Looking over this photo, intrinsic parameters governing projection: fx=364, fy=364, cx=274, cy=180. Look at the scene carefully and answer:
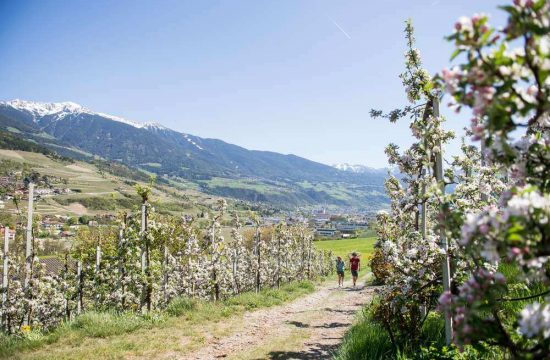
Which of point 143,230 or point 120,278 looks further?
point 120,278

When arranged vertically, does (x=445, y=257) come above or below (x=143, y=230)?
above

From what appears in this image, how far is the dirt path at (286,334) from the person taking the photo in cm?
929

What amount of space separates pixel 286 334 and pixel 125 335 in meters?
4.66

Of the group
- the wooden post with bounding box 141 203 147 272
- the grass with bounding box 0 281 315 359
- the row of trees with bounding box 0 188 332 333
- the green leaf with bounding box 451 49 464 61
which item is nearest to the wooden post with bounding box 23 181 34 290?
the row of trees with bounding box 0 188 332 333

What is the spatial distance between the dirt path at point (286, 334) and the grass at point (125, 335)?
0.58 meters

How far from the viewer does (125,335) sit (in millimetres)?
10211

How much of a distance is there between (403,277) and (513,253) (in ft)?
15.1

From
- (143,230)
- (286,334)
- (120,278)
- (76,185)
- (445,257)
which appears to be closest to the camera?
(445,257)

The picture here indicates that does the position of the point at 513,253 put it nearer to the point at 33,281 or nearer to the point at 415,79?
the point at 415,79

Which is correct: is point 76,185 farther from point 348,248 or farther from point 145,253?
point 145,253

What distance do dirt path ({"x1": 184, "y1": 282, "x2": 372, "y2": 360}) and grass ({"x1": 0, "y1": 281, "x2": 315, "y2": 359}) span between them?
0.58 m

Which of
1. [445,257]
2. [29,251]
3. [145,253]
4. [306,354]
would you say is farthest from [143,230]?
[445,257]

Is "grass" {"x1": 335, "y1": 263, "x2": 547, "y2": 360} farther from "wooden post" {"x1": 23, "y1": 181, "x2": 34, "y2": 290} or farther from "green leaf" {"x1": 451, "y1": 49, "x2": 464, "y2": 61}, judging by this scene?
"wooden post" {"x1": 23, "y1": 181, "x2": 34, "y2": 290}

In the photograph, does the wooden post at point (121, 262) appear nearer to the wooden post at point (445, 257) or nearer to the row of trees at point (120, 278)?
the row of trees at point (120, 278)
